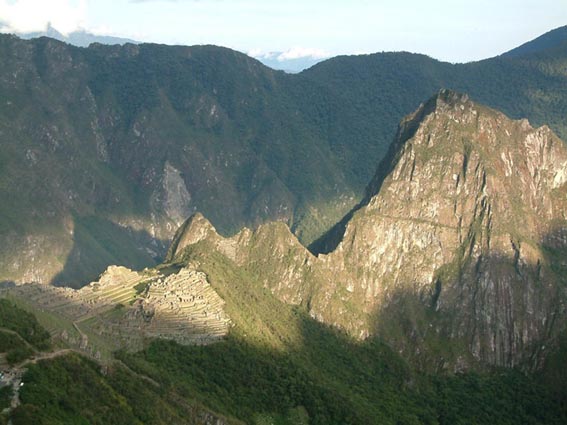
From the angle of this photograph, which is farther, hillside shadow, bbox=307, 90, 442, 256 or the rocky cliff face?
hillside shadow, bbox=307, 90, 442, 256

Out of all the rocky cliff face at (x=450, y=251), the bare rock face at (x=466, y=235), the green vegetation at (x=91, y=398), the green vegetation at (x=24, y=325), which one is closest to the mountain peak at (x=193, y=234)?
the rocky cliff face at (x=450, y=251)

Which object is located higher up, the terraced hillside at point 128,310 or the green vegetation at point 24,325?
the green vegetation at point 24,325

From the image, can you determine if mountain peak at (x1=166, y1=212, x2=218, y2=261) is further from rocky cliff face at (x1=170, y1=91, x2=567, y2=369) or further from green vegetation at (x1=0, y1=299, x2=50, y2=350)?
green vegetation at (x1=0, y1=299, x2=50, y2=350)

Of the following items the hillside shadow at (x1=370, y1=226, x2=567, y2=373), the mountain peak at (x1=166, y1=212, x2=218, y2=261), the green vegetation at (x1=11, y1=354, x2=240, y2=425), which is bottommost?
the hillside shadow at (x1=370, y1=226, x2=567, y2=373)

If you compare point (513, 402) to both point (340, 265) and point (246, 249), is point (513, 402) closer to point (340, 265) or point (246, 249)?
point (340, 265)

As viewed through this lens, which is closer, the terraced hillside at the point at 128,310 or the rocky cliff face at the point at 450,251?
the terraced hillside at the point at 128,310

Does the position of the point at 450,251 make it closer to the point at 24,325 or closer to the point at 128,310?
the point at 128,310

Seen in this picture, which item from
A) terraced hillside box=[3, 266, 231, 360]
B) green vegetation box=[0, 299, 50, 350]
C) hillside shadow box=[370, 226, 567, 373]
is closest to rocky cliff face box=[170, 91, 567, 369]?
hillside shadow box=[370, 226, 567, 373]

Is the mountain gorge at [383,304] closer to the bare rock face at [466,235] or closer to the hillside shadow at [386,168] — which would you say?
the bare rock face at [466,235]

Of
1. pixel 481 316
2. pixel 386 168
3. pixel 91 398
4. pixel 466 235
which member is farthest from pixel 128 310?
pixel 386 168

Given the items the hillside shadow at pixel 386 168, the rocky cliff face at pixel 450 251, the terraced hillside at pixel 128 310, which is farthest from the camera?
the hillside shadow at pixel 386 168
